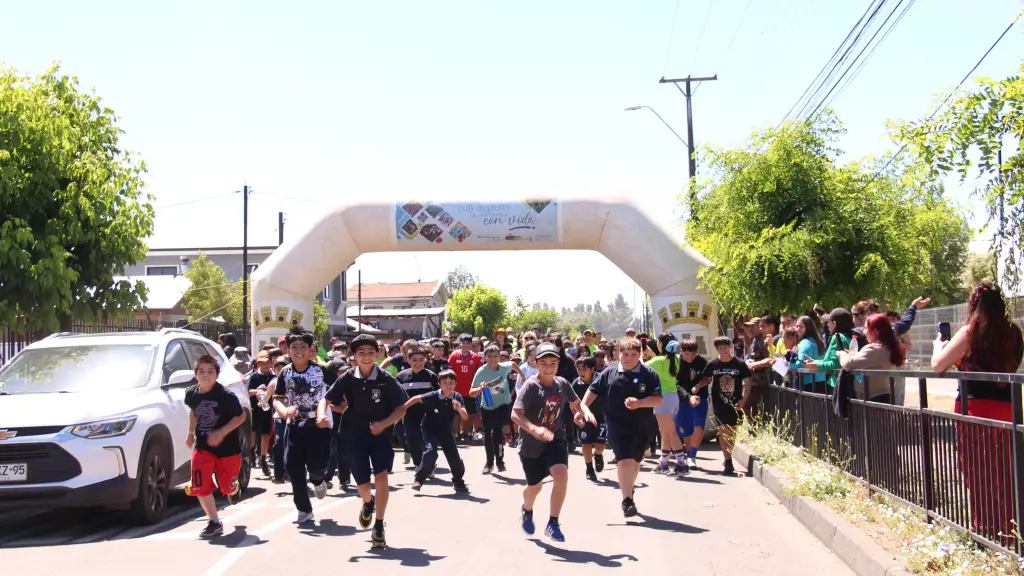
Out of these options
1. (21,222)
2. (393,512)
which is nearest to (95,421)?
(393,512)

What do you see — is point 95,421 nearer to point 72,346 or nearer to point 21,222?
point 72,346

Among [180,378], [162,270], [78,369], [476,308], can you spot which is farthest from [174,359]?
[476,308]

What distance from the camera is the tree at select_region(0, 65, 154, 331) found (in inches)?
525

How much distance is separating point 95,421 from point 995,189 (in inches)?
298

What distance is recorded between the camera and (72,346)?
1080cm

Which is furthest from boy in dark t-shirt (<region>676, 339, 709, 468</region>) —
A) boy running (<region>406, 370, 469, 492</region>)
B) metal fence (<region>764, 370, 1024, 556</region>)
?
boy running (<region>406, 370, 469, 492</region>)

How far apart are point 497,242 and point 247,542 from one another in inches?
527

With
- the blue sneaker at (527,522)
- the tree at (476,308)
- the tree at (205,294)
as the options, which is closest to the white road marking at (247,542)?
the blue sneaker at (527,522)

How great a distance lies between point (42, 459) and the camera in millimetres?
8891

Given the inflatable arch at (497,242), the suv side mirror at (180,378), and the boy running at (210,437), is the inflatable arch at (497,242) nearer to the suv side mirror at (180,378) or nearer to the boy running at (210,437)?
the suv side mirror at (180,378)

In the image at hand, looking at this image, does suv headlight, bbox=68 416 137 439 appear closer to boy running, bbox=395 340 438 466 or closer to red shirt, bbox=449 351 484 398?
boy running, bbox=395 340 438 466

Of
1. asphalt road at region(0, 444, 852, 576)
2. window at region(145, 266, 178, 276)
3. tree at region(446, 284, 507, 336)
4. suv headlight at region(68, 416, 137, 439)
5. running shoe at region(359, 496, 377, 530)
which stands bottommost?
asphalt road at region(0, 444, 852, 576)

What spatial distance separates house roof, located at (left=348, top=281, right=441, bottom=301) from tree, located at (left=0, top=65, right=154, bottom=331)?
81616 mm

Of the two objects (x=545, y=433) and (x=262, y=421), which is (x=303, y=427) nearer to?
(x=545, y=433)
